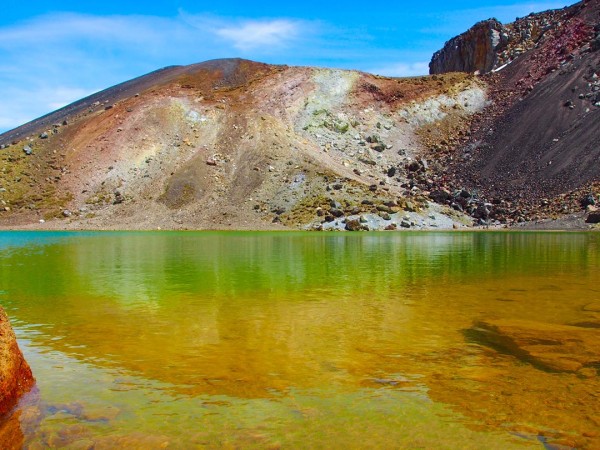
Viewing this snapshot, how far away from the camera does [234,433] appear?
6312 mm

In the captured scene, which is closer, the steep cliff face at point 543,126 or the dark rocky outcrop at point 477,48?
the steep cliff face at point 543,126

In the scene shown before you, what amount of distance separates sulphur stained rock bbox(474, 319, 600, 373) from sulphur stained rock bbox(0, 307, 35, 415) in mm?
7992

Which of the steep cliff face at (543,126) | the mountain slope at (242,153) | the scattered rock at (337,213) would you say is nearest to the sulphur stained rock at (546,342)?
the mountain slope at (242,153)

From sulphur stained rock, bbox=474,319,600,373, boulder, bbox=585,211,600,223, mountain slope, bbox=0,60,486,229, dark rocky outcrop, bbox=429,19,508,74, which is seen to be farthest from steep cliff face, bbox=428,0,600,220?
sulphur stained rock, bbox=474,319,600,373

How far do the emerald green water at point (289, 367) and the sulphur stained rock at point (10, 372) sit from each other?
211 millimetres

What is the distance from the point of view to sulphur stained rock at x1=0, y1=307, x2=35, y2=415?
713 centimetres

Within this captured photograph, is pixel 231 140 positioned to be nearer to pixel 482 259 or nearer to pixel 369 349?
pixel 482 259

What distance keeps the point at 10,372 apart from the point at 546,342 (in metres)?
9.27

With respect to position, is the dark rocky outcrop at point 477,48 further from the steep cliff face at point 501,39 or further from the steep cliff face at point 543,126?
the steep cliff face at point 543,126

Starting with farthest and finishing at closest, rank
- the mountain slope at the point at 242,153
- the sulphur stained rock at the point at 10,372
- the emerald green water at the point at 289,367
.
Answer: the mountain slope at the point at 242,153 → the sulphur stained rock at the point at 10,372 → the emerald green water at the point at 289,367

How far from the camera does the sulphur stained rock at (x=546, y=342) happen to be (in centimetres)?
909

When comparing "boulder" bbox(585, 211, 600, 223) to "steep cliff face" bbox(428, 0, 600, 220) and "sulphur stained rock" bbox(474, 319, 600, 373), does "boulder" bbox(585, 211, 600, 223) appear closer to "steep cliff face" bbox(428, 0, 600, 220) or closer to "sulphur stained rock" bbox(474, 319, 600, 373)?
"steep cliff face" bbox(428, 0, 600, 220)

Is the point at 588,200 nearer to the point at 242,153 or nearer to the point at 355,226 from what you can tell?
the point at 355,226

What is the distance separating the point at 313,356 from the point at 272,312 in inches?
165
